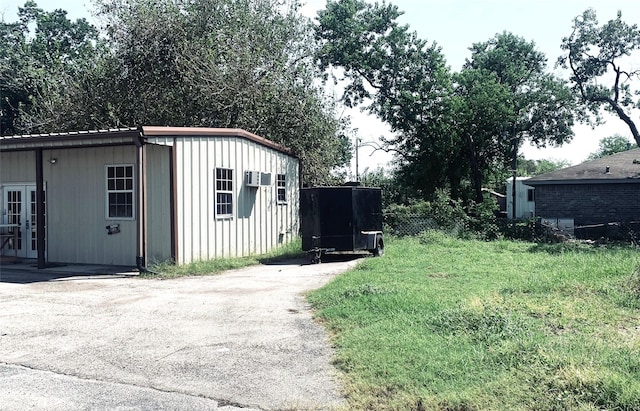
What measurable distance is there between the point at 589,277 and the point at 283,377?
253 inches

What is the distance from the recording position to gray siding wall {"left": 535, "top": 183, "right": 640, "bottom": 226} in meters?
22.4

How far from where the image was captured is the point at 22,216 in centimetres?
1562

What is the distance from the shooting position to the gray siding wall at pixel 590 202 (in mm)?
22438

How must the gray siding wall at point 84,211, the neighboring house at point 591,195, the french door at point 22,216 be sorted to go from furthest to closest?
the neighboring house at point 591,195, the french door at point 22,216, the gray siding wall at point 84,211

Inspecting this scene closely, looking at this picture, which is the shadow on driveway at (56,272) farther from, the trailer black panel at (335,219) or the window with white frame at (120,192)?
the trailer black panel at (335,219)

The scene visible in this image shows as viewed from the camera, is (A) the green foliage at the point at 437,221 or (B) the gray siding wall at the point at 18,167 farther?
(A) the green foliage at the point at 437,221

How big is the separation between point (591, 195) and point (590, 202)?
287mm

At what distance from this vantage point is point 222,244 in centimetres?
1480

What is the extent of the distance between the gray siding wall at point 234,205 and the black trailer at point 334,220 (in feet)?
6.02

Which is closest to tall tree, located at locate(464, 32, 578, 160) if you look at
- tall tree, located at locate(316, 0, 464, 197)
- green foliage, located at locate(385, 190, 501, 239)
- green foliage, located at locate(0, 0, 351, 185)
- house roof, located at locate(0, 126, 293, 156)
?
tall tree, located at locate(316, 0, 464, 197)

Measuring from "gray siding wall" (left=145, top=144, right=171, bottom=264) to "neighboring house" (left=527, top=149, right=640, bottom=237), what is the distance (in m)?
15.7

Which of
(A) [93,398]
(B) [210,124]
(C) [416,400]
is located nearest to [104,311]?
(A) [93,398]

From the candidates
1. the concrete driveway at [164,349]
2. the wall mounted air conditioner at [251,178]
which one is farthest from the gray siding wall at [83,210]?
the concrete driveway at [164,349]

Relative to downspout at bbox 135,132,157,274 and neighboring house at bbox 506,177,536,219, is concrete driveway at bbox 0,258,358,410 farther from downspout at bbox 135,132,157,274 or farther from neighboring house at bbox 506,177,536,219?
neighboring house at bbox 506,177,536,219
